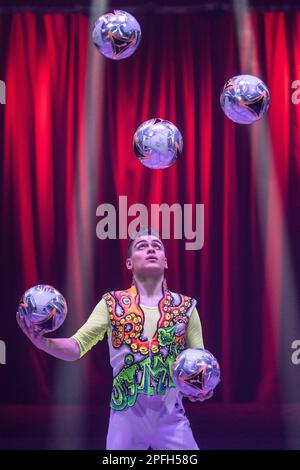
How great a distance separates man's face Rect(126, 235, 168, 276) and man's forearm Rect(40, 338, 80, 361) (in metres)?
0.40

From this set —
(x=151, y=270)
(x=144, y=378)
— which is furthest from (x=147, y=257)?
(x=144, y=378)

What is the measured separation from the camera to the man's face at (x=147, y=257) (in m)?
3.10

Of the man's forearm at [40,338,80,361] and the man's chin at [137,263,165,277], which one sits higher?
the man's chin at [137,263,165,277]

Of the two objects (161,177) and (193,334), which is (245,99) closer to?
(193,334)

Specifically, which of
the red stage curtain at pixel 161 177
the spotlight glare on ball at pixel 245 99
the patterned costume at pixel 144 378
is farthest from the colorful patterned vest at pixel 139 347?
the red stage curtain at pixel 161 177

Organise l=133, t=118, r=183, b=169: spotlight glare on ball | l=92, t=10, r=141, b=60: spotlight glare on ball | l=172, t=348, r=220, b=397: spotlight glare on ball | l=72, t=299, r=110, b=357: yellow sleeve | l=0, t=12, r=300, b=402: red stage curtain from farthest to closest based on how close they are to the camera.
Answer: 1. l=0, t=12, r=300, b=402: red stage curtain
2. l=92, t=10, r=141, b=60: spotlight glare on ball
3. l=133, t=118, r=183, b=169: spotlight glare on ball
4. l=72, t=299, r=110, b=357: yellow sleeve
5. l=172, t=348, r=220, b=397: spotlight glare on ball

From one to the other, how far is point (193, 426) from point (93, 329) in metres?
2.23

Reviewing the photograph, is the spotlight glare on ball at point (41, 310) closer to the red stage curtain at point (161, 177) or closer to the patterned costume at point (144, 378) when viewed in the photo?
the patterned costume at point (144, 378)

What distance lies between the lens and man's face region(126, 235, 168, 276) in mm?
3104

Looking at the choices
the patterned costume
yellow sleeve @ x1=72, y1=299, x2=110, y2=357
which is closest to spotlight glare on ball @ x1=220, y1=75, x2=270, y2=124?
the patterned costume

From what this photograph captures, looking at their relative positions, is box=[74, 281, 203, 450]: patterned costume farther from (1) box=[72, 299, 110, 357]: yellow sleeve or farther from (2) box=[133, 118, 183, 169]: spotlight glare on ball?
(2) box=[133, 118, 183, 169]: spotlight glare on ball

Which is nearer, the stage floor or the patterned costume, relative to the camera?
the patterned costume

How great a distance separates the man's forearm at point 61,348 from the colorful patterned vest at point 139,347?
6.1 inches

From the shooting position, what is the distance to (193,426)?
16.5 ft
